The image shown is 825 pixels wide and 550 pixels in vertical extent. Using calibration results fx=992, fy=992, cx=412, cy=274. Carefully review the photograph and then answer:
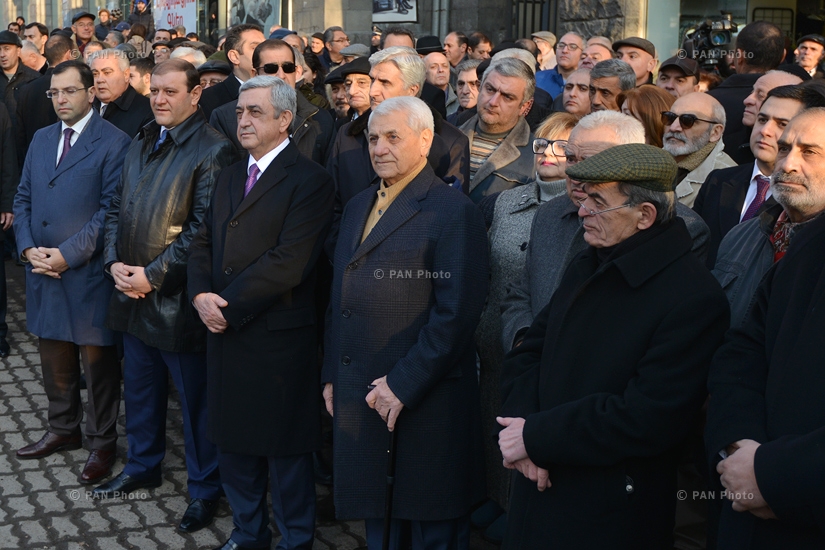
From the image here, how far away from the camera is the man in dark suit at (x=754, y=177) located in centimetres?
414

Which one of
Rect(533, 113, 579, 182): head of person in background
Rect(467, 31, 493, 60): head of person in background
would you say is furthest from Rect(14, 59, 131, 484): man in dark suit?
Rect(467, 31, 493, 60): head of person in background

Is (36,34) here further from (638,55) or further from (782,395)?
(782,395)

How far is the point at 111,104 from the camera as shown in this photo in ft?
23.9

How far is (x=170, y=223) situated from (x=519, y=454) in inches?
105

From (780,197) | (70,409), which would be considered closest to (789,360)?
(780,197)

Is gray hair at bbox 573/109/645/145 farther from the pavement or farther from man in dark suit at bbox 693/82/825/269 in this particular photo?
the pavement

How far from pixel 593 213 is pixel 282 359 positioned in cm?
188

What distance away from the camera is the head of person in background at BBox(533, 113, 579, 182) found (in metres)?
4.24

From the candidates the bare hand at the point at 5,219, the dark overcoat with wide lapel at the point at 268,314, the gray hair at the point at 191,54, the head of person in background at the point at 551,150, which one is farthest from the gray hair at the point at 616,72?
the bare hand at the point at 5,219

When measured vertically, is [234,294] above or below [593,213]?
below

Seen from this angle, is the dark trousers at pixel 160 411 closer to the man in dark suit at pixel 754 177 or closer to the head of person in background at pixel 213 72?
the man in dark suit at pixel 754 177

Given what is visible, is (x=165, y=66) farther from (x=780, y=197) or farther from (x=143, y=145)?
(x=780, y=197)

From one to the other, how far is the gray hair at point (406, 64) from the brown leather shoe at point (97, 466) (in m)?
2.70

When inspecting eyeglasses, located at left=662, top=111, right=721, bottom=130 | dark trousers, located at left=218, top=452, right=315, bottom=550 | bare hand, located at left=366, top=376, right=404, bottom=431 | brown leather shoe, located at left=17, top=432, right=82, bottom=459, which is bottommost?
brown leather shoe, located at left=17, top=432, right=82, bottom=459
